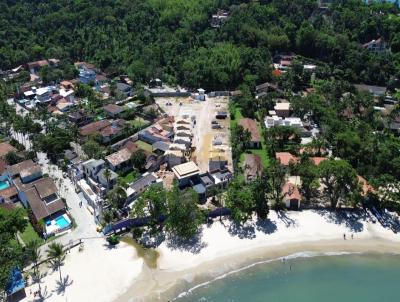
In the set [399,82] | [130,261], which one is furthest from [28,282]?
[399,82]

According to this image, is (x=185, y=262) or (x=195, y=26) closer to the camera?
(x=185, y=262)

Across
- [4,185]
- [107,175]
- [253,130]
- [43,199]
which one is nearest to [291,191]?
[253,130]

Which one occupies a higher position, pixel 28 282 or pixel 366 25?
pixel 366 25

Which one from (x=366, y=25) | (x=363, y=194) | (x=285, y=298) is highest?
(x=366, y=25)

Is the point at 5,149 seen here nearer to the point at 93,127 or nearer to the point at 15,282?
the point at 93,127

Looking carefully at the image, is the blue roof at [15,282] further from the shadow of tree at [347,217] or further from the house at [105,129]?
the shadow of tree at [347,217]

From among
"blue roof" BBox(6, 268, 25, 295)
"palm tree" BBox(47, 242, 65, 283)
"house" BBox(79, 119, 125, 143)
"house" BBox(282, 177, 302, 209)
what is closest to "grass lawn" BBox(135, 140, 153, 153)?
"house" BBox(79, 119, 125, 143)

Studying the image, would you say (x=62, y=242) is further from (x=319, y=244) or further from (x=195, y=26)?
(x=195, y=26)
